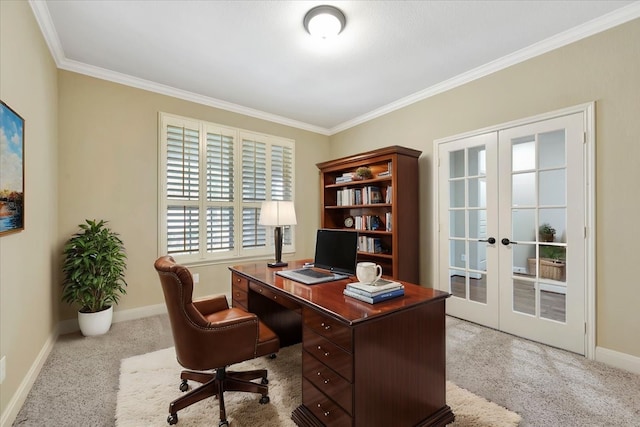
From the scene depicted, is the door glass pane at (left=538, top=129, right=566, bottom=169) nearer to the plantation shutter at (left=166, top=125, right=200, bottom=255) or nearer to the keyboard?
the keyboard

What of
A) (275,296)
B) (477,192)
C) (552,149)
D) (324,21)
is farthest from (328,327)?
(552,149)

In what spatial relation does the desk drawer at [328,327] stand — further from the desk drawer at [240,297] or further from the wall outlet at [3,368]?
the wall outlet at [3,368]

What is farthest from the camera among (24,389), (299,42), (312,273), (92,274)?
(92,274)

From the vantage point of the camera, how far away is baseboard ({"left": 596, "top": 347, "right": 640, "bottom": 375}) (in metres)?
2.20

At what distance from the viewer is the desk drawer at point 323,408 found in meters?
1.40

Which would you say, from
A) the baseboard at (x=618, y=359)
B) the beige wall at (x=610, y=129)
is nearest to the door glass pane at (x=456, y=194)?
the beige wall at (x=610, y=129)

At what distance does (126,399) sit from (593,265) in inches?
→ 142

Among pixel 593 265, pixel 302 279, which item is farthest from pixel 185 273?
pixel 593 265

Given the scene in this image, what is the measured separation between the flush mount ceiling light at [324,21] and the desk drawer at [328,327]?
2.12 metres

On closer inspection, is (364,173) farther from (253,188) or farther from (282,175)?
(253,188)

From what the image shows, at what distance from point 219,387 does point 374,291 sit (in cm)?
110

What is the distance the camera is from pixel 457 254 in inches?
133

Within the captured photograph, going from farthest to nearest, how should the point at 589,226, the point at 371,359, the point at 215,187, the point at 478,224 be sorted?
the point at 215,187 → the point at 478,224 → the point at 589,226 → the point at 371,359

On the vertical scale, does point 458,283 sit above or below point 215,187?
below
